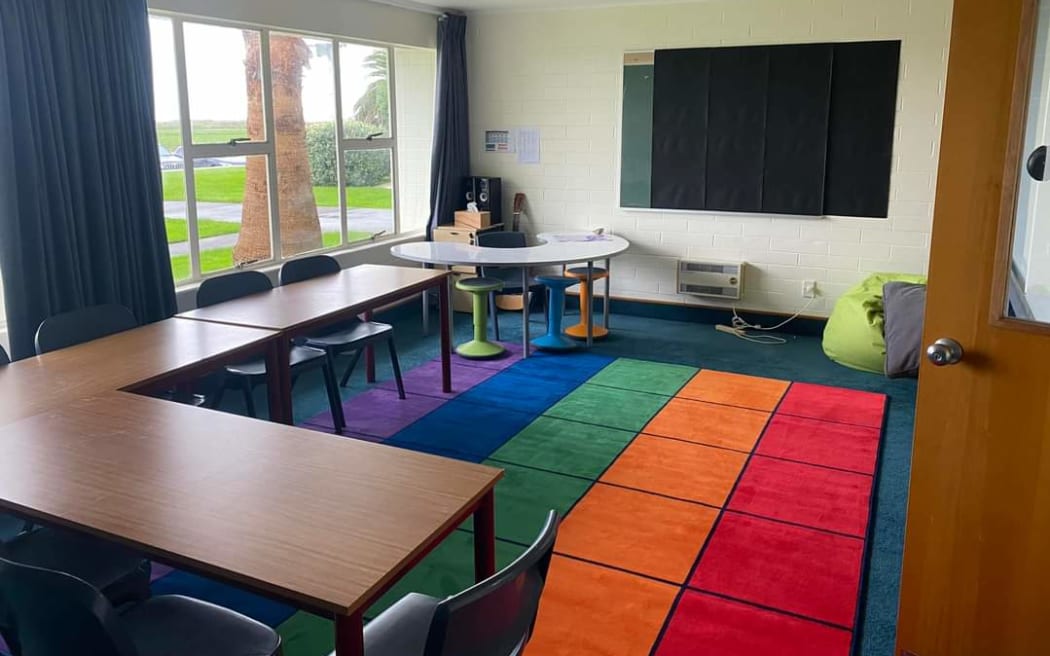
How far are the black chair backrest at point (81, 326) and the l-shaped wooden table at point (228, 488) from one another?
0.29 meters

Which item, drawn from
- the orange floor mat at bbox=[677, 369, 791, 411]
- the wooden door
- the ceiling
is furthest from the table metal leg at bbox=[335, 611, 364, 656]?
the ceiling

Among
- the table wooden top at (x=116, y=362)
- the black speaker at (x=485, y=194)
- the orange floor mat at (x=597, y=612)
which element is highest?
the black speaker at (x=485, y=194)

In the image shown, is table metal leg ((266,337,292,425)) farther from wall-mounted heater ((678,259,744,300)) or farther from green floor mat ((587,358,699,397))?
wall-mounted heater ((678,259,744,300))

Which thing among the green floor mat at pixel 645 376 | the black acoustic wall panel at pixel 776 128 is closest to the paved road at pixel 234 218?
the black acoustic wall panel at pixel 776 128

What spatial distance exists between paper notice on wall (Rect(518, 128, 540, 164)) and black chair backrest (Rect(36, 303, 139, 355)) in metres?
4.06

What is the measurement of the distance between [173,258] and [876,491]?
4.08 metres

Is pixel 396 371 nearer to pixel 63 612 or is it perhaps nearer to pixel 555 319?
pixel 555 319

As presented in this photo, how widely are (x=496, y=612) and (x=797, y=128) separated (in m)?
5.24

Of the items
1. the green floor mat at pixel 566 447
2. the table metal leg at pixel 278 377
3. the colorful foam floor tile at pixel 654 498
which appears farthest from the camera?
the green floor mat at pixel 566 447

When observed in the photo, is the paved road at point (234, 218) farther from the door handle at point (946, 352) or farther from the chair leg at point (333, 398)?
the door handle at point (946, 352)

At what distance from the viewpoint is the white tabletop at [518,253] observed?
532 centimetres

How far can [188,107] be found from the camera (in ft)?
16.0

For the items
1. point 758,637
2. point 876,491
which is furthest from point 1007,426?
point 876,491

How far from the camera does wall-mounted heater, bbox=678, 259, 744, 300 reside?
21.0 feet
